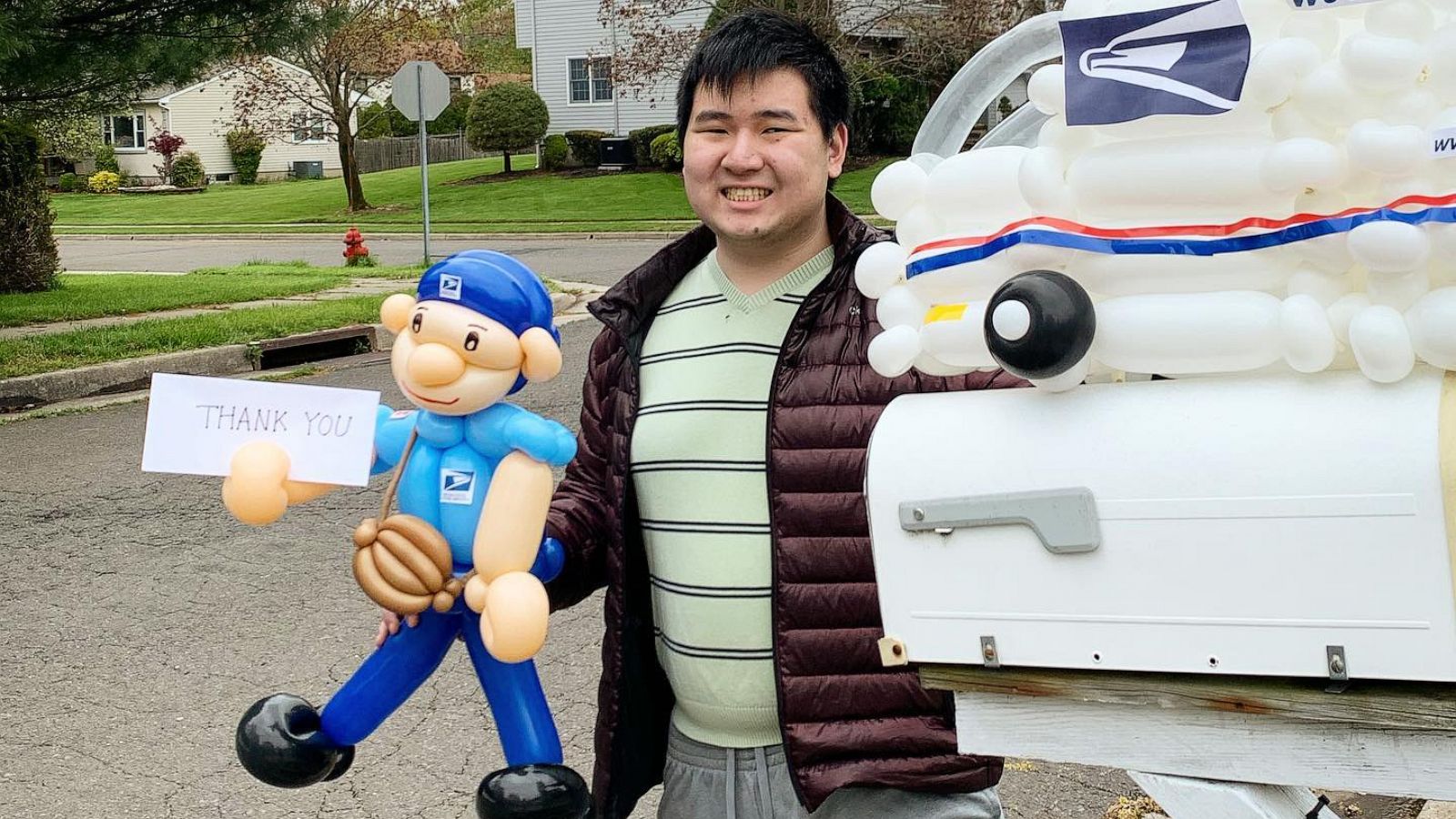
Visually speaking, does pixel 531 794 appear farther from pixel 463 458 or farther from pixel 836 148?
pixel 836 148

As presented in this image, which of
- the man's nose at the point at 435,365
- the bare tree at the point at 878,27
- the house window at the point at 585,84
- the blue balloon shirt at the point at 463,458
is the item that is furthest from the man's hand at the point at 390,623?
the house window at the point at 585,84

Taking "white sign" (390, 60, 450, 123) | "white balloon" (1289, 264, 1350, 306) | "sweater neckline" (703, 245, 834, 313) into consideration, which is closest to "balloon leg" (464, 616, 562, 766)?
"sweater neckline" (703, 245, 834, 313)

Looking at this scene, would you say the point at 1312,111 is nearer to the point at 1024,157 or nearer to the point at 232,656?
the point at 1024,157

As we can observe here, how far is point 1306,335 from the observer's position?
4.62ft

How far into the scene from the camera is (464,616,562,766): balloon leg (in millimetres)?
2145

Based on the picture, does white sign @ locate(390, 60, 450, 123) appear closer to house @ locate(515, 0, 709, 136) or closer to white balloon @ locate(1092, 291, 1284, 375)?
white balloon @ locate(1092, 291, 1284, 375)

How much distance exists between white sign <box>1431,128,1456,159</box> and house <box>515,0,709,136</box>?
120ft

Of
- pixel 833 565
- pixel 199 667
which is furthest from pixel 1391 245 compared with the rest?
pixel 199 667

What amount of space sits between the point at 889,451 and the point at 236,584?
14.5ft

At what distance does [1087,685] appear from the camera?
154 cm

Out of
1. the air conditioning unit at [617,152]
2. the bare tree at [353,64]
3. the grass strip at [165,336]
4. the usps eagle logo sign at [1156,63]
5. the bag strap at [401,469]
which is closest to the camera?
the usps eagle logo sign at [1156,63]

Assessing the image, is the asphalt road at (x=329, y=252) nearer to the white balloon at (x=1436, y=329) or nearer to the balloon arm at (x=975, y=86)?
the balloon arm at (x=975, y=86)

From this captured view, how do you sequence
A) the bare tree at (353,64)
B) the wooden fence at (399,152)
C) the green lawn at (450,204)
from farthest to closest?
the wooden fence at (399,152), the bare tree at (353,64), the green lawn at (450,204)

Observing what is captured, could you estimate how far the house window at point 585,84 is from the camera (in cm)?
3819
